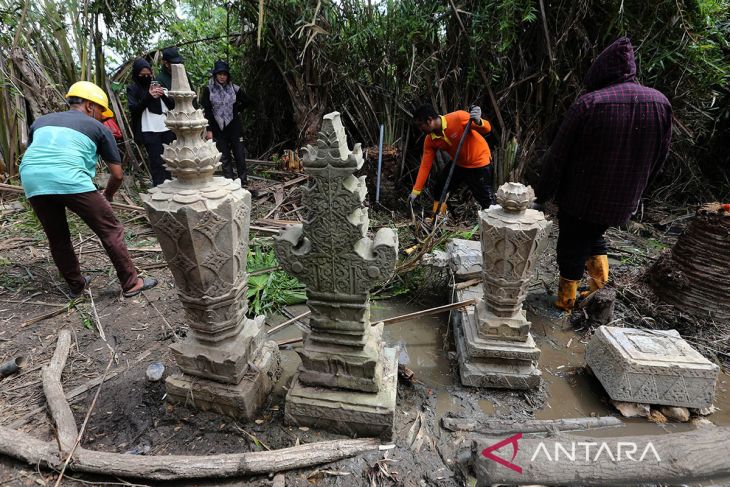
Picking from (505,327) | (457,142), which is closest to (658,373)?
(505,327)

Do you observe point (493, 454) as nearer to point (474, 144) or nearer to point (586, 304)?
point (586, 304)

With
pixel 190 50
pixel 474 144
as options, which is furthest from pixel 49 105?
pixel 474 144

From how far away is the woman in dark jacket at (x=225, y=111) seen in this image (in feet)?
17.9

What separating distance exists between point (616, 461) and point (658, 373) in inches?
42.0

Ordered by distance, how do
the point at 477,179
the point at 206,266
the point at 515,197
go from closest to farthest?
the point at 206,266 → the point at 515,197 → the point at 477,179

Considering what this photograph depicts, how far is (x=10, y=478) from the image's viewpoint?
1832 millimetres

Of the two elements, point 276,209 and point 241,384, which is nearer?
point 241,384

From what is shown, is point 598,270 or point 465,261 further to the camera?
point 465,261

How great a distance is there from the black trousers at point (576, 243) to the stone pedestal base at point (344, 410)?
6.87 ft

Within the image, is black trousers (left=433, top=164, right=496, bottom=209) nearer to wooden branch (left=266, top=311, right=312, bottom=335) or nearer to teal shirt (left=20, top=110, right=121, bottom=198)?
wooden branch (left=266, top=311, right=312, bottom=335)

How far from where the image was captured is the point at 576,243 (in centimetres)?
322

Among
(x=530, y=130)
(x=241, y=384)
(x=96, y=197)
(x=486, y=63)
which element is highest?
(x=486, y=63)

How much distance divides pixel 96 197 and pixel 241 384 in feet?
7.28

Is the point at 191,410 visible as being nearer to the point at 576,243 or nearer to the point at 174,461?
the point at 174,461
